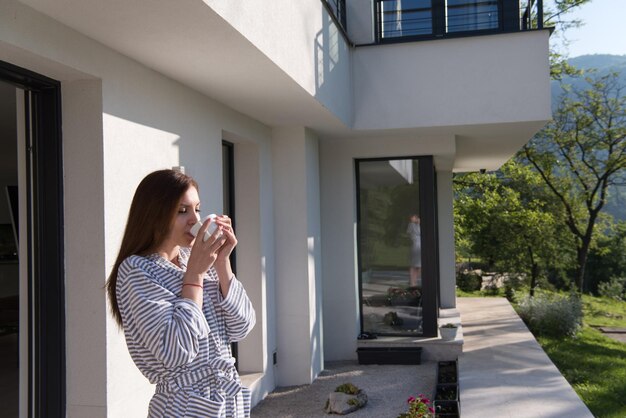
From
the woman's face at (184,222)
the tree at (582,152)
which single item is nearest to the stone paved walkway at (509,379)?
the woman's face at (184,222)

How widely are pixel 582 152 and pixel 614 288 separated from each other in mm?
9409

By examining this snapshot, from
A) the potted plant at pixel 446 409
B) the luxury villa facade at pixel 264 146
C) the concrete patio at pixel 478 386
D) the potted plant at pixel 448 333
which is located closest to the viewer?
the luxury villa facade at pixel 264 146

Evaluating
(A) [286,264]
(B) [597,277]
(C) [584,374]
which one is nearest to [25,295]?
(A) [286,264]

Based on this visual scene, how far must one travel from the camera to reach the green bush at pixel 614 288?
23.0m

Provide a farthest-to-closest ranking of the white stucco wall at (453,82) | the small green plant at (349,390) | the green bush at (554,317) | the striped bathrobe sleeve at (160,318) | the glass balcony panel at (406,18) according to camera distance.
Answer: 1. the green bush at (554,317)
2. the glass balcony panel at (406,18)
3. the white stucco wall at (453,82)
4. the small green plant at (349,390)
5. the striped bathrobe sleeve at (160,318)

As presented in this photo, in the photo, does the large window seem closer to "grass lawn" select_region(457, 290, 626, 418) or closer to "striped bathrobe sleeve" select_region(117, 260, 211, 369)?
"grass lawn" select_region(457, 290, 626, 418)

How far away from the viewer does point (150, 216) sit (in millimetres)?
1764

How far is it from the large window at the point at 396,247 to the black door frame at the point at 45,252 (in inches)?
195

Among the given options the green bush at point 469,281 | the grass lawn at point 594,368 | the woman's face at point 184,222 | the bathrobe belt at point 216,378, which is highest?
the woman's face at point 184,222

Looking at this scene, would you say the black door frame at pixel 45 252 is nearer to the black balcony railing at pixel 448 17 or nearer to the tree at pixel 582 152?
the black balcony railing at pixel 448 17

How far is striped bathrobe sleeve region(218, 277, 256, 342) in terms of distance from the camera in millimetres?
1825

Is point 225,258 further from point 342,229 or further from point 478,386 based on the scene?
point 342,229

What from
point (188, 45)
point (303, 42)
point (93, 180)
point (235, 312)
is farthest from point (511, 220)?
point (235, 312)

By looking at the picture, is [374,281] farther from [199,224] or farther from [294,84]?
[199,224]
